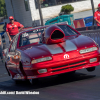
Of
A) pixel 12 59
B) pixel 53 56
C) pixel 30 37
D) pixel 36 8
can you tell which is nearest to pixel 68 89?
pixel 53 56

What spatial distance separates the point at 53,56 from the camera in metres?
6.05

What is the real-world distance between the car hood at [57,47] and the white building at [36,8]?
2881cm

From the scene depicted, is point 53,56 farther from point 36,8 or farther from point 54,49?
point 36,8

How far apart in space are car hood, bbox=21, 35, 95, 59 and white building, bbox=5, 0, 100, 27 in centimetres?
2881

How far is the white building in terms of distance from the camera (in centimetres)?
3544

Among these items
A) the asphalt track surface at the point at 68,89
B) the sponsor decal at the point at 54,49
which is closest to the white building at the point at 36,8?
the asphalt track surface at the point at 68,89

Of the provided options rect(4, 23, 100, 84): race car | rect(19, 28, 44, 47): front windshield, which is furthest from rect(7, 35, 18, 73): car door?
rect(19, 28, 44, 47): front windshield

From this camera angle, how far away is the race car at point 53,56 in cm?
606

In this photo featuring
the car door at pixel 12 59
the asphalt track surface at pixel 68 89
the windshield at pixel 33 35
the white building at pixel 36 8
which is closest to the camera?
the asphalt track surface at pixel 68 89

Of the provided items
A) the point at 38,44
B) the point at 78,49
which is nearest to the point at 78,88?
the point at 78,49

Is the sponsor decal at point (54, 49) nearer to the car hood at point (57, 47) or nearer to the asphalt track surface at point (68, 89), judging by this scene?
the car hood at point (57, 47)

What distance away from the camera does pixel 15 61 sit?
6.88m

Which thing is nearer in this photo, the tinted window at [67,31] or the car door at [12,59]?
the car door at [12,59]

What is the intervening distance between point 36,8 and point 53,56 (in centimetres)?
3002
